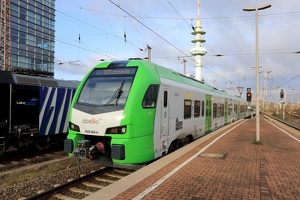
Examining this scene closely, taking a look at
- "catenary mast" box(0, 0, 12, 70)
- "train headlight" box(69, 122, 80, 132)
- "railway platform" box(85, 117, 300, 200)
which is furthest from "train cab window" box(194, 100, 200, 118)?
"catenary mast" box(0, 0, 12, 70)

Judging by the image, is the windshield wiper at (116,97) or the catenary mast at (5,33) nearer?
the windshield wiper at (116,97)

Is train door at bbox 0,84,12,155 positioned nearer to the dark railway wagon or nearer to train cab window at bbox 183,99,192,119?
the dark railway wagon

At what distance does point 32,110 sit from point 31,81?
1185 millimetres

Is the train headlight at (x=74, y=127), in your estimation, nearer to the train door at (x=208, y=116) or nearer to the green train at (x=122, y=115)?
the green train at (x=122, y=115)

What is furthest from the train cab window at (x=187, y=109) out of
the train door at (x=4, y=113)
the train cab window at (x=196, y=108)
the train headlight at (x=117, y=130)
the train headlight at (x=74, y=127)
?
the train door at (x=4, y=113)

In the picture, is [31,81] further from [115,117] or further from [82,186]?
[82,186]

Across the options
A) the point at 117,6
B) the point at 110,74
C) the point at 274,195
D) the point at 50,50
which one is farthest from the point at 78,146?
the point at 50,50

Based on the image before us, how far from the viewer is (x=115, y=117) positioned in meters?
7.09

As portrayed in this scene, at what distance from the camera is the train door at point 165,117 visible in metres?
8.45

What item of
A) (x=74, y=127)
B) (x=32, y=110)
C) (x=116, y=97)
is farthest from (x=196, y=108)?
(x=32, y=110)

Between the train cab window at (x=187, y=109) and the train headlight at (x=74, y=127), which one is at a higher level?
the train cab window at (x=187, y=109)

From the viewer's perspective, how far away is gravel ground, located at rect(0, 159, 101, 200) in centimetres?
648

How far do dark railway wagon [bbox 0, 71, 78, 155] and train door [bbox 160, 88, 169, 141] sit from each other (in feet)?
18.4

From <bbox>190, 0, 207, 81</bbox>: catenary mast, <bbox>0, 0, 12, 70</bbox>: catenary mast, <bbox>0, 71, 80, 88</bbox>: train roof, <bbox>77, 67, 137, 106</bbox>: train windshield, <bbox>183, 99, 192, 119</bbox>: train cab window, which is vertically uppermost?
<bbox>190, 0, 207, 81</bbox>: catenary mast
